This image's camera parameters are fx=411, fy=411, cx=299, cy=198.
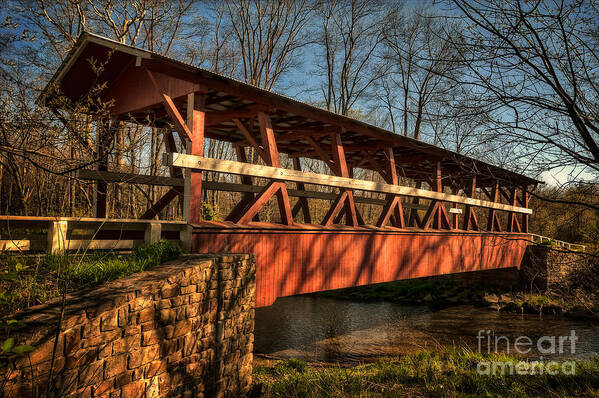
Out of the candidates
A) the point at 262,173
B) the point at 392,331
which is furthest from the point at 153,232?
the point at 392,331

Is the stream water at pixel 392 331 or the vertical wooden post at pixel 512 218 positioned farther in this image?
the vertical wooden post at pixel 512 218

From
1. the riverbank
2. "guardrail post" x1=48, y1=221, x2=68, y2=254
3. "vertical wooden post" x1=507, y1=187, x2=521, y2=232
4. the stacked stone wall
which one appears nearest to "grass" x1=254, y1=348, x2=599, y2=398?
the stacked stone wall

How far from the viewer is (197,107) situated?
6.41 metres

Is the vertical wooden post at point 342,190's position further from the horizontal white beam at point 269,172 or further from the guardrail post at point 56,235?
the guardrail post at point 56,235

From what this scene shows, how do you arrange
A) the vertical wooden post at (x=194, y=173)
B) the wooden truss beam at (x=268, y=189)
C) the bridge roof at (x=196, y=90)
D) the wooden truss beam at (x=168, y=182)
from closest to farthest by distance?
the vertical wooden post at (x=194, y=173) → the bridge roof at (x=196, y=90) → the wooden truss beam at (x=268, y=189) → the wooden truss beam at (x=168, y=182)

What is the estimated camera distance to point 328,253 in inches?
323

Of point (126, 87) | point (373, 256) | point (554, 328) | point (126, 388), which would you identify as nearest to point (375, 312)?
point (554, 328)

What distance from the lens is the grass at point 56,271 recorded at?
11.8 feet

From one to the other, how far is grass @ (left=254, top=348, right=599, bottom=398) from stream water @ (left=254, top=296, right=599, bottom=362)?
9.03 ft

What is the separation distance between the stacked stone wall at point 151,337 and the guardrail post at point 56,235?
1057 mm

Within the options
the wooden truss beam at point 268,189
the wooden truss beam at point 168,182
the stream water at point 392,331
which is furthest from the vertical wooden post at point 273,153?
the stream water at point 392,331

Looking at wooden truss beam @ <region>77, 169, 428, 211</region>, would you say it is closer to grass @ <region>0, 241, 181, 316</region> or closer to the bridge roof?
the bridge roof

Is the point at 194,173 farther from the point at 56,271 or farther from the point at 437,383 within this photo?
the point at 437,383

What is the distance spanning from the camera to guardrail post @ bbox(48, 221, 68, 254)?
4703 millimetres
